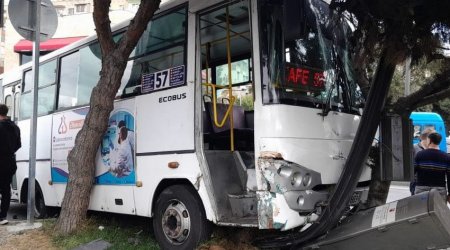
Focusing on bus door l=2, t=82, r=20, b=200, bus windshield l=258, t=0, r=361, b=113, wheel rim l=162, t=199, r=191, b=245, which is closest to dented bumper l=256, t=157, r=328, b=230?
bus windshield l=258, t=0, r=361, b=113

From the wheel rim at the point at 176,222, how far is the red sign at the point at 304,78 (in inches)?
71.4

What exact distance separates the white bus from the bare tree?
23 centimetres

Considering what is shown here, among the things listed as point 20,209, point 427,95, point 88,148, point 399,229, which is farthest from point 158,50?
point 20,209

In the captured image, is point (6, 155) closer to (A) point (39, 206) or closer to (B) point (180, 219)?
(A) point (39, 206)

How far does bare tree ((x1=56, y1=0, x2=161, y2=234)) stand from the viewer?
19.1ft

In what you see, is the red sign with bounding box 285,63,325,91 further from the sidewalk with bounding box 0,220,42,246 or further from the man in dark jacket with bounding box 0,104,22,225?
the man in dark jacket with bounding box 0,104,22,225

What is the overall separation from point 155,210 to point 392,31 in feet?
10.7

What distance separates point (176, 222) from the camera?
5.09m

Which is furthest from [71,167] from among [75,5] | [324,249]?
[75,5]

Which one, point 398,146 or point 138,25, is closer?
point 398,146

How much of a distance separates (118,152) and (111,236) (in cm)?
111

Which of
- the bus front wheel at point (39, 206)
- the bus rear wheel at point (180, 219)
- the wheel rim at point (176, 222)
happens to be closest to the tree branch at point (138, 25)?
the bus rear wheel at point (180, 219)

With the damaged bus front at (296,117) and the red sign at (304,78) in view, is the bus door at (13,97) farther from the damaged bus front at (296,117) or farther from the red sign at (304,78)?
the red sign at (304,78)

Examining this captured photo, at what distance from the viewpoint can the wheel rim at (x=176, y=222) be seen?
497 centimetres
